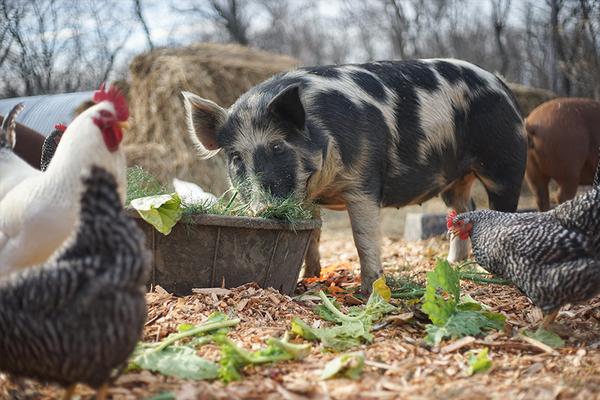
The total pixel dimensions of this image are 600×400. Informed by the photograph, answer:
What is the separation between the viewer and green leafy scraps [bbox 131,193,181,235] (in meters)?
3.62

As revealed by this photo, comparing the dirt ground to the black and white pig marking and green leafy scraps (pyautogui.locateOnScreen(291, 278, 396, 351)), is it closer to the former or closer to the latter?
green leafy scraps (pyautogui.locateOnScreen(291, 278, 396, 351))

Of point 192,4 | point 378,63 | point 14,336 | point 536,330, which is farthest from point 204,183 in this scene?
point 192,4

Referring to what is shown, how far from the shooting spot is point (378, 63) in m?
5.23

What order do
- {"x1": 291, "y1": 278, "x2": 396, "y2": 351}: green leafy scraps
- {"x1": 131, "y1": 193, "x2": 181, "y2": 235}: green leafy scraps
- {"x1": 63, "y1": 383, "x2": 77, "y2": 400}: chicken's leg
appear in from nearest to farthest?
1. {"x1": 63, "y1": 383, "x2": 77, "y2": 400}: chicken's leg
2. {"x1": 291, "y1": 278, "x2": 396, "y2": 351}: green leafy scraps
3. {"x1": 131, "y1": 193, "x2": 181, "y2": 235}: green leafy scraps

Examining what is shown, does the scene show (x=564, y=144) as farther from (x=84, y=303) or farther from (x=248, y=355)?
(x=84, y=303)

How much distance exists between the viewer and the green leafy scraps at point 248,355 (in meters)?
2.79

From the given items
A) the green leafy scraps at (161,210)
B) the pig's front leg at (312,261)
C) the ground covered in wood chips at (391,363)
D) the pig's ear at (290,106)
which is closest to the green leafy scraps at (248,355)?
the ground covered in wood chips at (391,363)

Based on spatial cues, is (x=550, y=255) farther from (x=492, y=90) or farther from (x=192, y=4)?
(x=192, y=4)

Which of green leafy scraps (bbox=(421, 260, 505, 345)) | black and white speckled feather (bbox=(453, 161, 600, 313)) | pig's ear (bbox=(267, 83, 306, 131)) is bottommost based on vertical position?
green leafy scraps (bbox=(421, 260, 505, 345))

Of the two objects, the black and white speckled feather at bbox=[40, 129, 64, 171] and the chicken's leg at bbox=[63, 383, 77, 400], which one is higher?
the black and white speckled feather at bbox=[40, 129, 64, 171]

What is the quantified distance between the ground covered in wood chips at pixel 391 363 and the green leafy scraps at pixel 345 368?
0.10 ft

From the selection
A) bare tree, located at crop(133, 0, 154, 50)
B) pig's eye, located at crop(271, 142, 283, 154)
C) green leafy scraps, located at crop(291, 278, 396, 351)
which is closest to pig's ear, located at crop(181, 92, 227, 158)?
pig's eye, located at crop(271, 142, 283, 154)

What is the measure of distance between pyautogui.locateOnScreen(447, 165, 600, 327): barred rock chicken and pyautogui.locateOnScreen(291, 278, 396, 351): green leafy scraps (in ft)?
2.26

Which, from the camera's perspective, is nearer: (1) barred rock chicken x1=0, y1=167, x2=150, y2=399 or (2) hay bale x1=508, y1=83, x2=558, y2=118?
(1) barred rock chicken x1=0, y1=167, x2=150, y2=399
